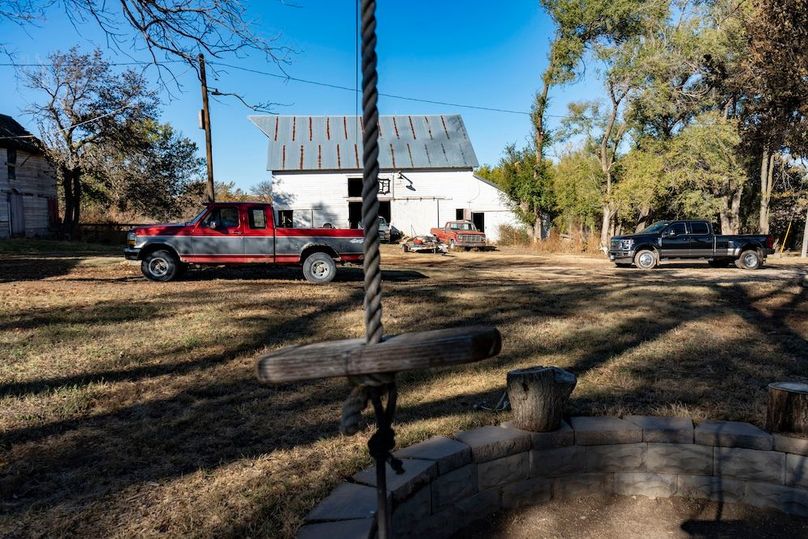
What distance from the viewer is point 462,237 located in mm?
26547

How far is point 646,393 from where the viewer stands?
4.96m

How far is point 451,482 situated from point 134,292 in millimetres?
8323

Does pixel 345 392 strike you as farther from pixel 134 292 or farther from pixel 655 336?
pixel 134 292

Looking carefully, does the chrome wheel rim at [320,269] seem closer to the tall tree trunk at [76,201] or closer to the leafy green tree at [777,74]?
the leafy green tree at [777,74]

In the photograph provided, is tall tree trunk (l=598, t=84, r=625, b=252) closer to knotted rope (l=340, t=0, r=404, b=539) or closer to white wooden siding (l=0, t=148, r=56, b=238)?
knotted rope (l=340, t=0, r=404, b=539)

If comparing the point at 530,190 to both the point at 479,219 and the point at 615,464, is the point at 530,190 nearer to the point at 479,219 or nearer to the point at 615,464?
the point at 479,219

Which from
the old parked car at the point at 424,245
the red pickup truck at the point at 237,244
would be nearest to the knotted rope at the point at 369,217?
the red pickup truck at the point at 237,244

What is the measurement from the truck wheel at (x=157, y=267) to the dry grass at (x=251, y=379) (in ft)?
2.20

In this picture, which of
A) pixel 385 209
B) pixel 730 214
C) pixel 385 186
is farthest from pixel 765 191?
pixel 385 209

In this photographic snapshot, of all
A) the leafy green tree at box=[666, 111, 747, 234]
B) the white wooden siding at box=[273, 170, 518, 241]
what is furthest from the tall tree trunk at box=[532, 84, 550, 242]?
the leafy green tree at box=[666, 111, 747, 234]

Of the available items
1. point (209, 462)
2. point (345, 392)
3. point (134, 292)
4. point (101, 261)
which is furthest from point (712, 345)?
point (101, 261)

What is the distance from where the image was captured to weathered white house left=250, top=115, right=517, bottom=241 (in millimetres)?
33594

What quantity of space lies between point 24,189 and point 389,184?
20.5 m

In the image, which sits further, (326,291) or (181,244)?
(181,244)
